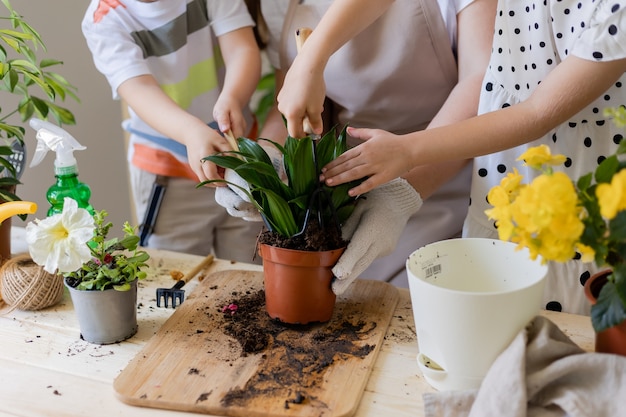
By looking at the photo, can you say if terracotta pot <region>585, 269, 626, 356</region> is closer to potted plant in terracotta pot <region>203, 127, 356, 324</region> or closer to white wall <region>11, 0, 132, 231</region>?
potted plant in terracotta pot <region>203, 127, 356, 324</region>

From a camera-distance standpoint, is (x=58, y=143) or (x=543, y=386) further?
(x=58, y=143)

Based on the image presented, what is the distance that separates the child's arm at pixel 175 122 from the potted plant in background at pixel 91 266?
0.60ft

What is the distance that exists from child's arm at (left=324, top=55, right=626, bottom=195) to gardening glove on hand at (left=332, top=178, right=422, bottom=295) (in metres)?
0.05

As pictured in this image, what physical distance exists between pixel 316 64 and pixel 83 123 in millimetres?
845

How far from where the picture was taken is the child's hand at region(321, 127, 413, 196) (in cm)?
83

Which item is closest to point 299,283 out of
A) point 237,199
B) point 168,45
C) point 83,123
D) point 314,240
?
point 314,240

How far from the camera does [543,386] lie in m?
0.65

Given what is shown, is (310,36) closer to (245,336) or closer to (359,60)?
(359,60)

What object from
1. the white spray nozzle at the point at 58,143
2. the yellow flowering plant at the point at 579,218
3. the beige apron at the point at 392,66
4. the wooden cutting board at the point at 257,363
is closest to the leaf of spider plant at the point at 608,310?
the yellow flowering plant at the point at 579,218

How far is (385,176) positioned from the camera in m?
0.85

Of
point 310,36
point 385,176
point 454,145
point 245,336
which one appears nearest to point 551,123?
point 454,145

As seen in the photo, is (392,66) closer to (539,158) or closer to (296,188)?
(296,188)

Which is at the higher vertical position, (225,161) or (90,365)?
(225,161)

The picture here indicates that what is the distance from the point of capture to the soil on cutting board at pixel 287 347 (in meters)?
0.73
